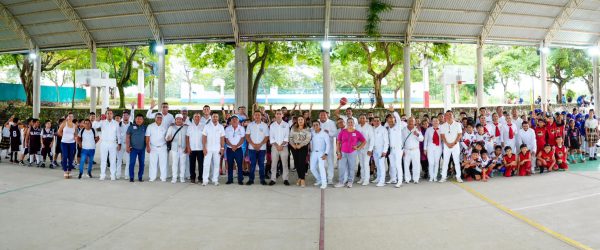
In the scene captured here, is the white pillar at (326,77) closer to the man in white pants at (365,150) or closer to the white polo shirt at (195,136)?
the man in white pants at (365,150)

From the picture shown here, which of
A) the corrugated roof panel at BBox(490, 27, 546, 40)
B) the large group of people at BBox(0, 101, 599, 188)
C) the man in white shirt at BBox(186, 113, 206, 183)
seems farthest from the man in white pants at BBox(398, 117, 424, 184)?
the corrugated roof panel at BBox(490, 27, 546, 40)

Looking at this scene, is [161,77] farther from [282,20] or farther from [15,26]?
[15,26]

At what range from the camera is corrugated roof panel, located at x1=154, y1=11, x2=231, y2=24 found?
15539mm

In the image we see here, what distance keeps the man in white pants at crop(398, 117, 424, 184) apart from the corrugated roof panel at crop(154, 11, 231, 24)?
957 centimetres

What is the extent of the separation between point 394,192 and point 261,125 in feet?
10.0

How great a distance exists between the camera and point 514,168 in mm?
9289

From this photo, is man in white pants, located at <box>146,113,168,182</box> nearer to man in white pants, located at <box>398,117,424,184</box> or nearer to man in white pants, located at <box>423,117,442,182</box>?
man in white pants, located at <box>398,117,424,184</box>

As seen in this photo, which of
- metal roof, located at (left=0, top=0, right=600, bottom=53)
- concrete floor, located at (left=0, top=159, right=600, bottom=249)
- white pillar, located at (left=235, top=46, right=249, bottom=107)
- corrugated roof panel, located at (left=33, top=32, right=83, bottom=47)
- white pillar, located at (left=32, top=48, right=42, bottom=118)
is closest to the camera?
concrete floor, located at (left=0, top=159, right=600, bottom=249)

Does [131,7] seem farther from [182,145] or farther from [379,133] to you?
[379,133]

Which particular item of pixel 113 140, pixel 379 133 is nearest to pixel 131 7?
pixel 113 140

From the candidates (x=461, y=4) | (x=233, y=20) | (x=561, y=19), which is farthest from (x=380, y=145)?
(x=561, y=19)

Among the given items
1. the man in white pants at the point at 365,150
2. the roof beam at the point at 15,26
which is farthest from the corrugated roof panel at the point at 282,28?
the roof beam at the point at 15,26

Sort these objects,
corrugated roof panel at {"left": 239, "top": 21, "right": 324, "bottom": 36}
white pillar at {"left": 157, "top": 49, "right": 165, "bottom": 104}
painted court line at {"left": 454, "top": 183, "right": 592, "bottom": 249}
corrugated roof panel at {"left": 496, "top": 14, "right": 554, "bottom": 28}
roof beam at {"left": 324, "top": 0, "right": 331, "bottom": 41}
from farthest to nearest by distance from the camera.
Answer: white pillar at {"left": 157, "top": 49, "right": 165, "bottom": 104} → corrugated roof panel at {"left": 496, "top": 14, "right": 554, "bottom": 28} → corrugated roof panel at {"left": 239, "top": 21, "right": 324, "bottom": 36} → roof beam at {"left": 324, "top": 0, "right": 331, "bottom": 41} → painted court line at {"left": 454, "top": 183, "right": 592, "bottom": 249}

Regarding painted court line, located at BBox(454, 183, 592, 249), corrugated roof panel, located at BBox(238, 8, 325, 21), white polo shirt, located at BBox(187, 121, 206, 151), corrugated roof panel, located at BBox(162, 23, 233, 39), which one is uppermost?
corrugated roof panel, located at BBox(238, 8, 325, 21)
